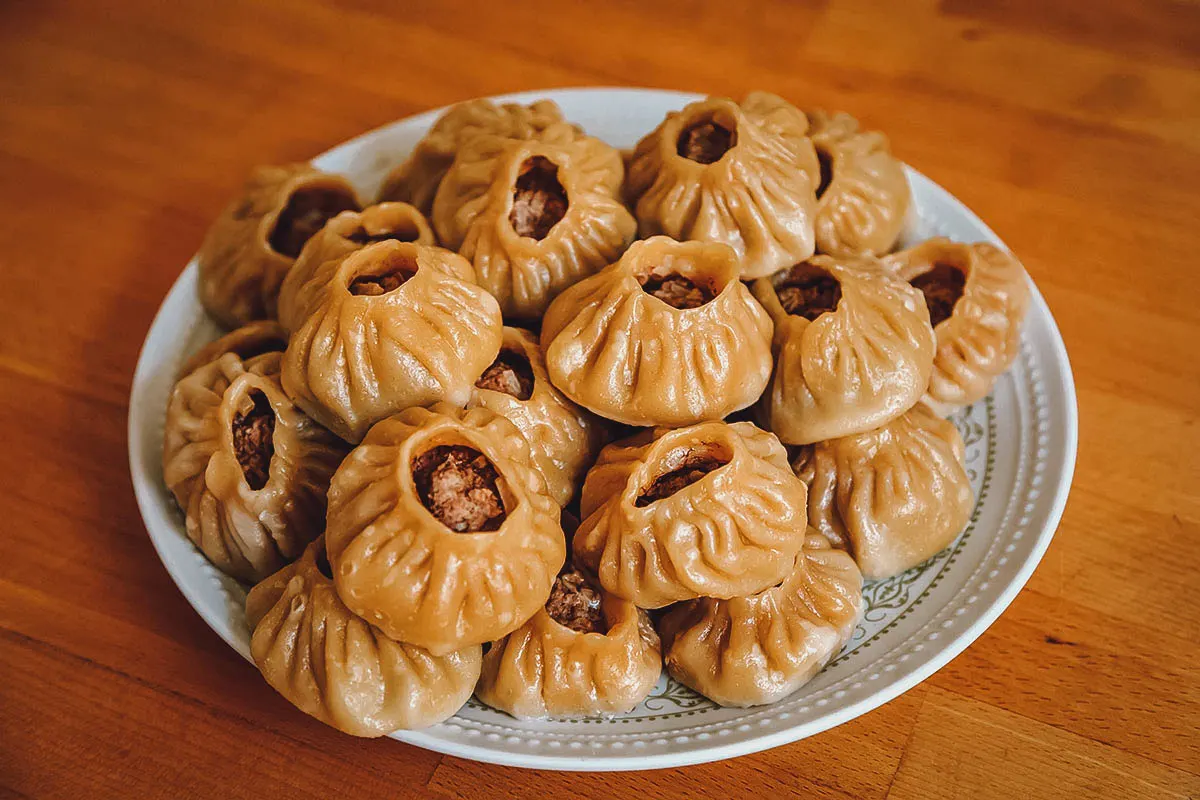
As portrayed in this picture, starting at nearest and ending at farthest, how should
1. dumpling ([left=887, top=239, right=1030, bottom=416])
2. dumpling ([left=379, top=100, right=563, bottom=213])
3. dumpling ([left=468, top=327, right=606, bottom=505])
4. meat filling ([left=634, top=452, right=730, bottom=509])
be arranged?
1. meat filling ([left=634, top=452, right=730, bottom=509])
2. dumpling ([left=468, top=327, right=606, bottom=505])
3. dumpling ([left=887, top=239, right=1030, bottom=416])
4. dumpling ([left=379, top=100, right=563, bottom=213])

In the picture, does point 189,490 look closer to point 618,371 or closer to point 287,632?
point 287,632

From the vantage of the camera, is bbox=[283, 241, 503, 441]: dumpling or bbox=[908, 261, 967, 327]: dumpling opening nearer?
bbox=[283, 241, 503, 441]: dumpling

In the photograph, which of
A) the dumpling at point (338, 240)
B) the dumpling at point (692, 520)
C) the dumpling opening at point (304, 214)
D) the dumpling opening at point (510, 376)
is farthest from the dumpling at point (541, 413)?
the dumpling opening at point (304, 214)

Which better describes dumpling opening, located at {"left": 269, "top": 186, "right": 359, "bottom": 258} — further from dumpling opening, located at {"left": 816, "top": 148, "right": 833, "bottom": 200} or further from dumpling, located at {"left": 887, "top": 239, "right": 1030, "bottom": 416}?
dumpling, located at {"left": 887, "top": 239, "right": 1030, "bottom": 416}

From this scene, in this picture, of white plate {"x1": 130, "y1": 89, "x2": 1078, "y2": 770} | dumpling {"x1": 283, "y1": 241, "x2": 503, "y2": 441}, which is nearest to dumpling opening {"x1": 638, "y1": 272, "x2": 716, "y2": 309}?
dumpling {"x1": 283, "y1": 241, "x2": 503, "y2": 441}

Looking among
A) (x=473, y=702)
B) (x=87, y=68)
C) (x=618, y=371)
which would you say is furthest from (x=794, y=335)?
(x=87, y=68)

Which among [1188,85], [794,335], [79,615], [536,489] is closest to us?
[536,489]

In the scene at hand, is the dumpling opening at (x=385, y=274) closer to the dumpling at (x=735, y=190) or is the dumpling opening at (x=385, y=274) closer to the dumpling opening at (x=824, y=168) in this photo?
the dumpling at (x=735, y=190)
